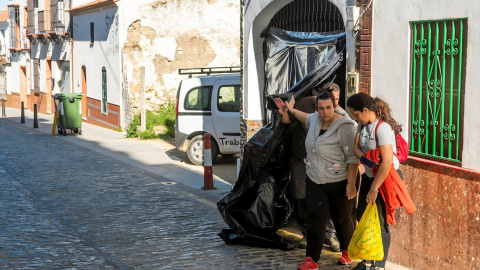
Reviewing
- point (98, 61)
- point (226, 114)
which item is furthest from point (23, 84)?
point (226, 114)

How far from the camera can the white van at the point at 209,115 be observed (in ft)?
47.3

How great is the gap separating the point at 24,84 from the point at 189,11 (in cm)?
2178

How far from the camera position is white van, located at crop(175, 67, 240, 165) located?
14.4 meters

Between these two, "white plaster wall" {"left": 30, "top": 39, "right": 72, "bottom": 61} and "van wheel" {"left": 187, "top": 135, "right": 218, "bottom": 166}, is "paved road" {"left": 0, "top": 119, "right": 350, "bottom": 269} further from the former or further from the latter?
"white plaster wall" {"left": 30, "top": 39, "right": 72, "bottom": 61}

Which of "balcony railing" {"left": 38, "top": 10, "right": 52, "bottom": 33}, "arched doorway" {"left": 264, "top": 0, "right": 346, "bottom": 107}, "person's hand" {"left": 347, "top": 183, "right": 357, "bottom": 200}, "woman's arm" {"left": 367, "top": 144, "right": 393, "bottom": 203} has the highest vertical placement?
"balcony railing" {"left": 38, "top": 10, "right": 52, "bottom": 33}

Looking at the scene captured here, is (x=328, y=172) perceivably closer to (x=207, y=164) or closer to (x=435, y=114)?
(x=435, y=114)

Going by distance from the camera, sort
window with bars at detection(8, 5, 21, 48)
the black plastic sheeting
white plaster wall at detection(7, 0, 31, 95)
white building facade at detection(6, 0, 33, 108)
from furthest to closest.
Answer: window with bars at detection(8, 5, 21, 48) < white building facade at detection(6, 0, 33, 108) < white plaster wall at detection(7, 0, 31, 95) < the black plastic sheeting

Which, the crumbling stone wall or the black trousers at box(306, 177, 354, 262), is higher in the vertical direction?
the crumbling stone wall

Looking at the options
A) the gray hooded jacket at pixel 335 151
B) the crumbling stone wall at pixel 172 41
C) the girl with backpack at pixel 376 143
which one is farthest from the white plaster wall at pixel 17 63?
the girl with backpack at pixel 376 143

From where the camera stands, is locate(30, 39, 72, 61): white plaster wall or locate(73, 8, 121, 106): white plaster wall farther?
locate(30, 39, 72, 61): white plaster wall

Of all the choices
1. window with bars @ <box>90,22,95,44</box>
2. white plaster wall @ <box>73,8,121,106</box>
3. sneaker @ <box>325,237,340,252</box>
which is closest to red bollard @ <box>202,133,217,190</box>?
sneaker @ <box>325,237,340,252</box>

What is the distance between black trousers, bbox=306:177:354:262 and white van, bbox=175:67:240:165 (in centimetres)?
779

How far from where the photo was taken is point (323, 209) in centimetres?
644

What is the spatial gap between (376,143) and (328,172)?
583mm
